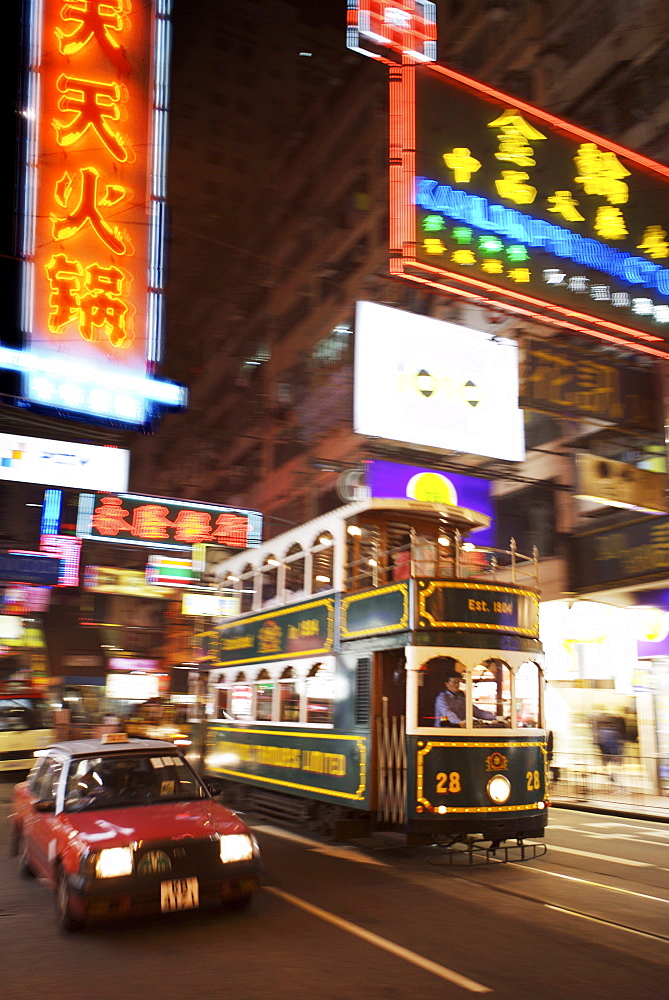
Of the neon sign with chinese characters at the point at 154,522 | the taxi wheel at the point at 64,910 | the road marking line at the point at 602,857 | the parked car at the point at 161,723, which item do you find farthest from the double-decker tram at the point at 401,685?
the neon sign with chinese characters at the point at 154,522

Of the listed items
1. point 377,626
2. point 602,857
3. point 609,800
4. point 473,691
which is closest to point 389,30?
point 377,626

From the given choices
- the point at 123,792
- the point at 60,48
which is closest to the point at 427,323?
the point at 60,48

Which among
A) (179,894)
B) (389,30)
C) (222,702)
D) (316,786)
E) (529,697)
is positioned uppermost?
(389,30)

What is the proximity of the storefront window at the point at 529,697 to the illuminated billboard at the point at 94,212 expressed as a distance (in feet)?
29.4

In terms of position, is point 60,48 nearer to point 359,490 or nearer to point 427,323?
point 427,323

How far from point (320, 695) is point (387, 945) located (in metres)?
6.09

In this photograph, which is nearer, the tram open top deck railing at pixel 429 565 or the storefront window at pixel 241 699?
the tram open top deck railing at pixel 429 565

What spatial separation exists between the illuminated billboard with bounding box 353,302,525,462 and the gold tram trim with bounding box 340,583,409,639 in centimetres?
771

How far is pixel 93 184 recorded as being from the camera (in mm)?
16109

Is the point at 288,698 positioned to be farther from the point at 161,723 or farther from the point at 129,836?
the point at 161,723

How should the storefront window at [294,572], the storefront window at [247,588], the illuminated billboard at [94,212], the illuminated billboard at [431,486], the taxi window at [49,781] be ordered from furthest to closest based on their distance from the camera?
the illuminated billboard at [431,486] < the storefront window at [247,588] < the illuminated billboard at [94,212] < the storefront window at [294,572] < the taxi window at [49,781]

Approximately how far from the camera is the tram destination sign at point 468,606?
10.6m

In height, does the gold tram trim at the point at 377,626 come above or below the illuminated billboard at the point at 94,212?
below

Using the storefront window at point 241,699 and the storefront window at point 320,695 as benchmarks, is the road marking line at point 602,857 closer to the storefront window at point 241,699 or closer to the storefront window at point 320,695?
the storefront window at point 320,695
